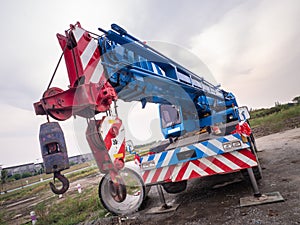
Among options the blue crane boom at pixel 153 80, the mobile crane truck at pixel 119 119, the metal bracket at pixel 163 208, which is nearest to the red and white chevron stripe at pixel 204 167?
the mobile crane truck at pixel 119 119

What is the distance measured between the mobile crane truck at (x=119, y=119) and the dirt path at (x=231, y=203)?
328 mm

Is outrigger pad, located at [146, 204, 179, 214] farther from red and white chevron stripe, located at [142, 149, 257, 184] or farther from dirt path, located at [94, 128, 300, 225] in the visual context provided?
red and white chevron stripe, located at [142, 149, 257, 184]

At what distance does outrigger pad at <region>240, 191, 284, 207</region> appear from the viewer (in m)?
2.80

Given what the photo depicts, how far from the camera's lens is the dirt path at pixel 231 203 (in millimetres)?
2498

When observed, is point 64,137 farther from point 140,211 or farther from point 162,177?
point 140,211

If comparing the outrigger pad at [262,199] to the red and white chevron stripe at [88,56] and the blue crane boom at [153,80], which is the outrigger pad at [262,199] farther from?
the red and white chevron stripe at [88,56]

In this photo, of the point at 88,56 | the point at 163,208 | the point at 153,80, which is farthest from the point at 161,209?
the point at 88,56

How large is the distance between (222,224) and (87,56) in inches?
99.6

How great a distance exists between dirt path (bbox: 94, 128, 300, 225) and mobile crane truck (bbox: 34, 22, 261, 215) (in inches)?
12.9

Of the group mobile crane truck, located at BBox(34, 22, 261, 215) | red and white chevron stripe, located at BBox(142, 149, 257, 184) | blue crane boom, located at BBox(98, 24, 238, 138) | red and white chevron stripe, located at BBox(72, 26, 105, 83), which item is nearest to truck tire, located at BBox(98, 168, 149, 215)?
mobile crane truck, located at BBox(34, 22, 261, 215)

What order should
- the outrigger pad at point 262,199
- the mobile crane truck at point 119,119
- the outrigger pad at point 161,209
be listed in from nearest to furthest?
1. the mobile crane truck at point 119,119
2. the outrigger pad at point 262,199
3. the outrigger pad at point 161,209

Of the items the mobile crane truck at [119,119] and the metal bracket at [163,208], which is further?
the metal bracket at [163,208]

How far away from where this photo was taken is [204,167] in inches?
132

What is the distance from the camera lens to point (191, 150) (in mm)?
3408
